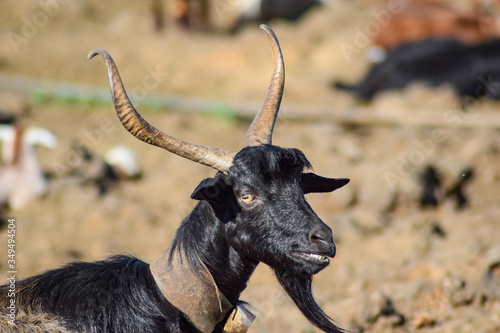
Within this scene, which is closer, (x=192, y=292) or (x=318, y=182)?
(x=192, y=292)

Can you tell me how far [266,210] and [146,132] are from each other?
0.80 meters

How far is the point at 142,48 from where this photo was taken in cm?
1438

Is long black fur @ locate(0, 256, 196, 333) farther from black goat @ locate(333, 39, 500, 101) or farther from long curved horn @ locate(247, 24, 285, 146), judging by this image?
black goat @ locate(333, 39, 500, 101)

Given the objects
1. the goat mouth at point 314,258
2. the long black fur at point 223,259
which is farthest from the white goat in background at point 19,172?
the goat mouth at point 314,258

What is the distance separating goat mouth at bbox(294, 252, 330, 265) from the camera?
3254 millimetres

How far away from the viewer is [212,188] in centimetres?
329

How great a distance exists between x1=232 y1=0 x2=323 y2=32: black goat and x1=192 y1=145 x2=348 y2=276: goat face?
522 inches

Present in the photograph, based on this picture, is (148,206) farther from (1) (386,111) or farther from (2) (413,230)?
(1) (386,111)

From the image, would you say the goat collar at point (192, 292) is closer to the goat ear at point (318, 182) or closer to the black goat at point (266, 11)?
the goat ear at point (318, 182)

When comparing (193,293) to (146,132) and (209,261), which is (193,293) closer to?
(209,261)

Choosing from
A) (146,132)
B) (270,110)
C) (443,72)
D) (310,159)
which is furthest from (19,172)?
(443,72)

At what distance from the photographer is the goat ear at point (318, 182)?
3.69m

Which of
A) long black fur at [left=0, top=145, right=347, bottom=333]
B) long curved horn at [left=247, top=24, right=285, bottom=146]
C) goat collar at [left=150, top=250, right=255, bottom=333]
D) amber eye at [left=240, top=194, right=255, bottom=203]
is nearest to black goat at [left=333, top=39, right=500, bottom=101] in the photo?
long curved horn at [left=247, top=24, right=285, bottom=146]

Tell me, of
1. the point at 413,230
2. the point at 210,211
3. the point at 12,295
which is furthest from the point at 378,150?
the point at 12,295
